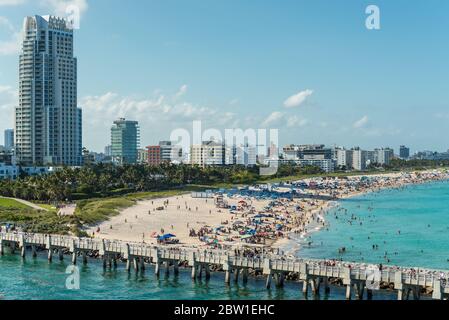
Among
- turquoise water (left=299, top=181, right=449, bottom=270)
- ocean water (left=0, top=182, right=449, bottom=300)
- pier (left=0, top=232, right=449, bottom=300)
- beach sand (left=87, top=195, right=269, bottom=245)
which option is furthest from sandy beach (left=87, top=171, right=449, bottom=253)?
pier (left=0, top=232, right=449, bottom=300)

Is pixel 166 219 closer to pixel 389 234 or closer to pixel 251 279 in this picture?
pixel 389 234

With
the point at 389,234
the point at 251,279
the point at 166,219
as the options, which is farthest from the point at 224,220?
the point at 251,279

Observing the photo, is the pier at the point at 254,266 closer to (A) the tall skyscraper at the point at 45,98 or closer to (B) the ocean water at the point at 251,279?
(B) the ocean water at the point at 251,279

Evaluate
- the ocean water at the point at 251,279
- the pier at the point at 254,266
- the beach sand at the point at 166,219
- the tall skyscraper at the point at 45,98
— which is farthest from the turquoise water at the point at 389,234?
the tall skyscraper at the point at 45,98

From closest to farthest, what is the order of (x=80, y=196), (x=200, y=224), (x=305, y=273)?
(x=305, y=273) → (x=200, y=224) → (x=80, y=196)
